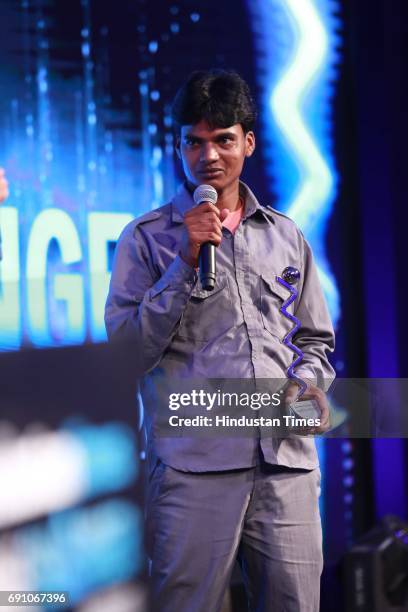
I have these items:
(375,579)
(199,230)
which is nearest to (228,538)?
(199,230)

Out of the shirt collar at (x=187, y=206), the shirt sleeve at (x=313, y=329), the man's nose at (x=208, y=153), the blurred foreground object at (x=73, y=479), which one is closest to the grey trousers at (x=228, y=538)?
the shirt sleeve at (x=313, y=329)

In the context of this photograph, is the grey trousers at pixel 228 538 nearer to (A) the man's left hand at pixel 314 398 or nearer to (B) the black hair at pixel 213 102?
(A) the man's left hand at pixel 314 398

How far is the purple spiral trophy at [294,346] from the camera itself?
1829mm

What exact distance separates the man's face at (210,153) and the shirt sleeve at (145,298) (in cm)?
20

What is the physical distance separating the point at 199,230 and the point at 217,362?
0.29 metres

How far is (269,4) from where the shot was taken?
3350mm

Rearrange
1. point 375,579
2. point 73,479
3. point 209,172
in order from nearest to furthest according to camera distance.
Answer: point 73,479, point 209,172, point 375,579

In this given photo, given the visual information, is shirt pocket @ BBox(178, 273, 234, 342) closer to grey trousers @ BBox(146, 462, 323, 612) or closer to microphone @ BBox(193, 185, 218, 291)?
microphone @ BBox(193, 185, 218, 291)

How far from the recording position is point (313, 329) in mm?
1952

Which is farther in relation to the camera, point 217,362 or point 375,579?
point 375,579

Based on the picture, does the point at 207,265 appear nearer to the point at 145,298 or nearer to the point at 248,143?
the point at 145,298

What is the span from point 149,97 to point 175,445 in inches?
65.4

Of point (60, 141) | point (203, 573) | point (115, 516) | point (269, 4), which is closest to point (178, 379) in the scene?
point (203, 573)

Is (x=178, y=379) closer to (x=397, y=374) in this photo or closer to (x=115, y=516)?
(x=115, y=516)
